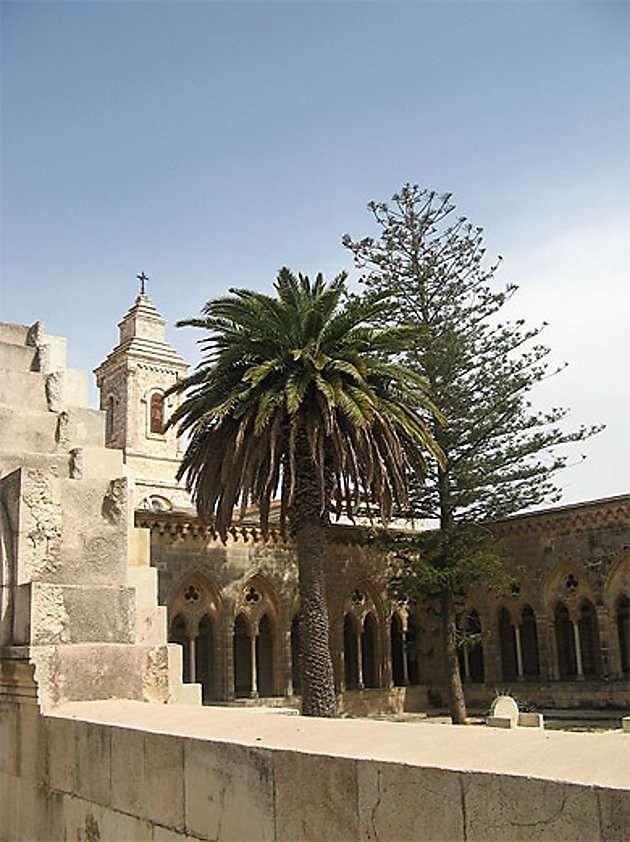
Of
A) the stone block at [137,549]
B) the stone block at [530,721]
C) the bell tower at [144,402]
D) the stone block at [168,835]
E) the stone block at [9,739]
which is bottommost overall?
the stone block at [530,721]

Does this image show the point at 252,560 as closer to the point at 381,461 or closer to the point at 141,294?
the point at 381,461

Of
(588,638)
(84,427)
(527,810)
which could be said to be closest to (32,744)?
(84,427)

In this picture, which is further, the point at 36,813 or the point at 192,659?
the point at 192,659

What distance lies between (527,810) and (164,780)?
72.9 inches

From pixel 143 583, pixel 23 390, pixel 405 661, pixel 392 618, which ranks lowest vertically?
pixel 405 661

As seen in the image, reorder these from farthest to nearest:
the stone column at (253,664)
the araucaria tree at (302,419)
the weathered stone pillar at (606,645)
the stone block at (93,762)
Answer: the weathered stone pillar at (606,645) < the stone column at (253,664) < the araucaria tree at (302,419) < the stone block at (93,762)

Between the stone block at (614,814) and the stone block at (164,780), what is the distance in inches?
74.1

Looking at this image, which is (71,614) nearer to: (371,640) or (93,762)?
(93,762)

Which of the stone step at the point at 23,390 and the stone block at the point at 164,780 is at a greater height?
the stone step at the point at 23,390

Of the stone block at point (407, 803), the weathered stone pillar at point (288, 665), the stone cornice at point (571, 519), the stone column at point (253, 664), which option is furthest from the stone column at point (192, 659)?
the stone block at point (407, 803)

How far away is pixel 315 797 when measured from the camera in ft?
9.96

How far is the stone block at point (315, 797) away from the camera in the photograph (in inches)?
116

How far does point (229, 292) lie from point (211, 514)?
405cm

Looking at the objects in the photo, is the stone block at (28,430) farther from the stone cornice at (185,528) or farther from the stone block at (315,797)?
the stone cornice at (185,528)
